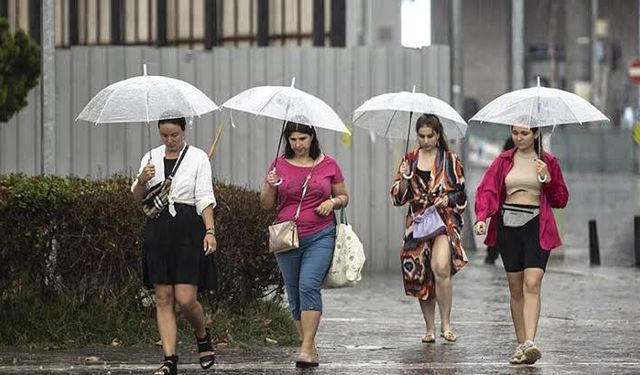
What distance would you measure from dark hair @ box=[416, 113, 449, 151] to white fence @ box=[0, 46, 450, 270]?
21.9 feet

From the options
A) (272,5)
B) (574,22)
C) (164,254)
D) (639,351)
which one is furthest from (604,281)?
(574,22)

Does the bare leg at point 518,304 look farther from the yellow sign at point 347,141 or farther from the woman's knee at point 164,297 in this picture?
the yellow sign at point 347,141

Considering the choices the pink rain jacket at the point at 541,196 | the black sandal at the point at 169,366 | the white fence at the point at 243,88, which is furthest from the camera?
the white fence at the point at 243,88

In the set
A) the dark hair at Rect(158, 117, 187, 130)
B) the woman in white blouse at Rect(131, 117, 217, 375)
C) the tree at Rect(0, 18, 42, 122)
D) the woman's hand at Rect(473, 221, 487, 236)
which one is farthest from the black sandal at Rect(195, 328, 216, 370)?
the tree at Rect(0, 18, 42, 122)

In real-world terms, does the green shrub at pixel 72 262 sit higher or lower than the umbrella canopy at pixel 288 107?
lower

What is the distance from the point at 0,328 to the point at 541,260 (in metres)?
3.79

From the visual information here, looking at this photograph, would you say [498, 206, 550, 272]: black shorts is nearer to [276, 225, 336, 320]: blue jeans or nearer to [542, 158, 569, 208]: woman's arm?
[542, 158, 569, 208]: woman's arm

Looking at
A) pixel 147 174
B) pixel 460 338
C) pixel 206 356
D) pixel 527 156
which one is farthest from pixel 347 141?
pixel 147 174

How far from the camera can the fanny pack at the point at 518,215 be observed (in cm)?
1168

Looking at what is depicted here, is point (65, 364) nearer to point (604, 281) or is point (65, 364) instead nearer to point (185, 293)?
point (185, 293)

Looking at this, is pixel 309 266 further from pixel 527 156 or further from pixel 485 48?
pixel 485 48

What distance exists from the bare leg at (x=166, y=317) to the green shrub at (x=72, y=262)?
1657 mm

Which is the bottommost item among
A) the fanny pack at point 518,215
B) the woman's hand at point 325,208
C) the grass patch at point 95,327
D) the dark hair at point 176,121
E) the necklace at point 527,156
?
the grass patch at point 95,327

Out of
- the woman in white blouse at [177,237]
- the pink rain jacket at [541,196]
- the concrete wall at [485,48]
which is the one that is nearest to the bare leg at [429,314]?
the pink rain jacket at [541,196]
